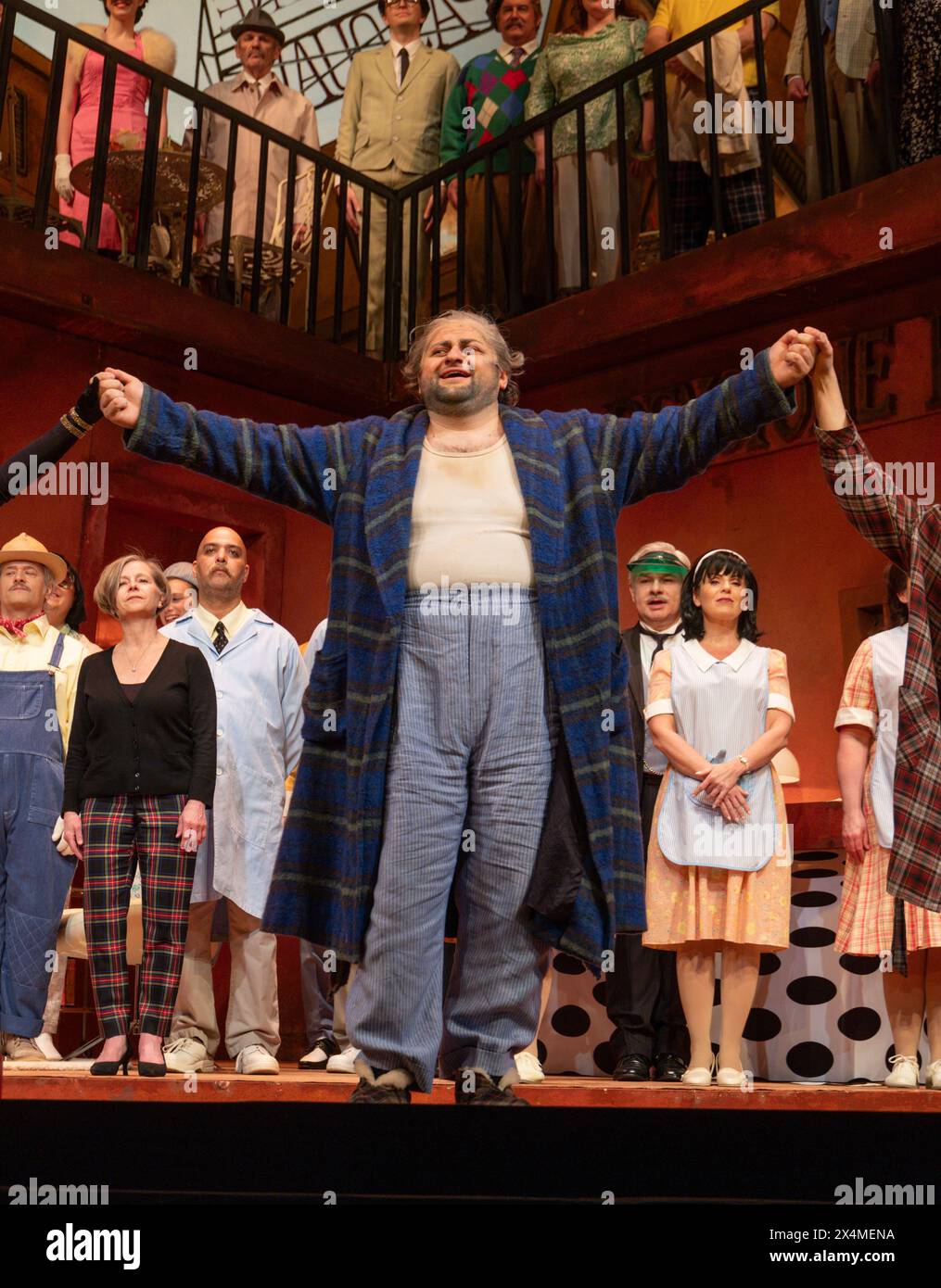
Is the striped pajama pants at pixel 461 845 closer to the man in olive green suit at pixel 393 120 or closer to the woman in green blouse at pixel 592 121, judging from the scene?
the woman in green blouse at pixel 592 121

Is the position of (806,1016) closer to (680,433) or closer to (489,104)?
(680,433)

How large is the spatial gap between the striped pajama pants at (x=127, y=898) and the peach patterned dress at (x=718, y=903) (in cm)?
125

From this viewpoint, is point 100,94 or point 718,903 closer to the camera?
point 718,903

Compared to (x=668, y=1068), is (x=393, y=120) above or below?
above

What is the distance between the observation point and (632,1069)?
4.16m

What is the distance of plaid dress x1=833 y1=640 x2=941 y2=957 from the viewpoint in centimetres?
381

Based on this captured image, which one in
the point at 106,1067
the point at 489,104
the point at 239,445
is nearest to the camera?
the point at 239,445

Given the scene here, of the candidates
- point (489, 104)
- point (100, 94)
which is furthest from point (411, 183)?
point (100, 94)

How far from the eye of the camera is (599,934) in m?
2.32

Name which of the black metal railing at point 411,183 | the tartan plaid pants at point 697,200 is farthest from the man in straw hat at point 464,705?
the tartan plaid pants at point 697,200

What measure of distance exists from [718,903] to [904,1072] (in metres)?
0.66

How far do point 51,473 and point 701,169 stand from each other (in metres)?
3.05

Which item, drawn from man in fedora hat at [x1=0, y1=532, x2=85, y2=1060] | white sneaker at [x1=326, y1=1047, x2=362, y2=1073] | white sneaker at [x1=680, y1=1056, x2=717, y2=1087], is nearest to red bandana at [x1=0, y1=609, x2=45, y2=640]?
man in fedora hat at [x1=0, y1=532, x2=85, y2=1060]
